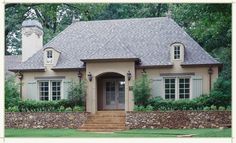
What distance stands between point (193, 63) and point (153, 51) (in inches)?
87.4

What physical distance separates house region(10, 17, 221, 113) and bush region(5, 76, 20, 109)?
0.56 m

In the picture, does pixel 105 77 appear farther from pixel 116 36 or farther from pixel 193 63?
pixel 193 63

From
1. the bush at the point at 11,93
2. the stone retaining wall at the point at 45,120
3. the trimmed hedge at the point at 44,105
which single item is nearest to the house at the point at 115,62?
the bush at the point at 11,93

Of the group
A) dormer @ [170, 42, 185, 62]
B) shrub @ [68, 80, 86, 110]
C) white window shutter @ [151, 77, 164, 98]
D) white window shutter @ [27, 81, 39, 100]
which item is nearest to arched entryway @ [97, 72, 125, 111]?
shrub @ [68, 80, 86, 110]

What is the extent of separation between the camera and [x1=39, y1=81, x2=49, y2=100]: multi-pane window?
79.2 ft

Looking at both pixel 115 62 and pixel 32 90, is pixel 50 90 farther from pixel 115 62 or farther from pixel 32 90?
pixel 115 62

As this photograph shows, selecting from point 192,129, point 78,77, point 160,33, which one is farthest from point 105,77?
point 192,129

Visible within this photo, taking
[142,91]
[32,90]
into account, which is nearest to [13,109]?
[32,90]

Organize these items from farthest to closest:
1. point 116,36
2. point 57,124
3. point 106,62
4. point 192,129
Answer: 1. point 116,36
2. point 106,62
3. point 57,124
4. point 192,129

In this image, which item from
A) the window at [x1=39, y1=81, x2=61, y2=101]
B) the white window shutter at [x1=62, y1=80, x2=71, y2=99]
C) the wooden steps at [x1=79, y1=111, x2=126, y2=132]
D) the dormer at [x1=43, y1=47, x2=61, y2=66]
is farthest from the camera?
the dormer at [x1=43, y1=47, x2=61, y2=66]

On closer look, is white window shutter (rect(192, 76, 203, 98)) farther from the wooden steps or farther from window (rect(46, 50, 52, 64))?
window (rect(46, 50, 52, 64))

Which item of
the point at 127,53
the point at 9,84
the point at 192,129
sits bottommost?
the point at 192,129

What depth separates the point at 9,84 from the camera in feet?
77.7

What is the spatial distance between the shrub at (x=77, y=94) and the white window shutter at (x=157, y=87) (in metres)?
3.24
